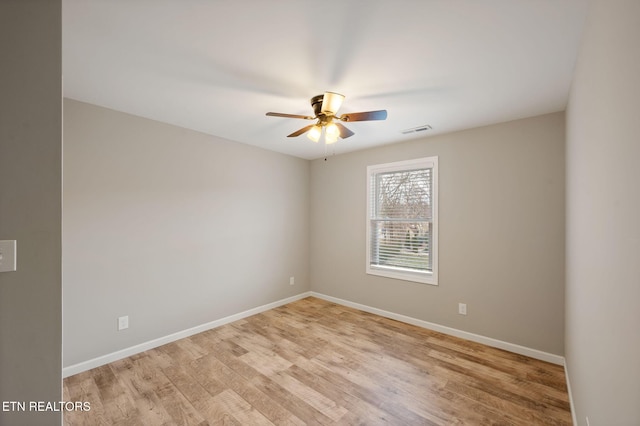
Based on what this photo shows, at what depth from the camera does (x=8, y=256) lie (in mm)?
1088

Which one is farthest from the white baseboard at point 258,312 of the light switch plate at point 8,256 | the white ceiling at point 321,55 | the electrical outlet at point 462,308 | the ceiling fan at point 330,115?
the ceiling fan at point 330,115

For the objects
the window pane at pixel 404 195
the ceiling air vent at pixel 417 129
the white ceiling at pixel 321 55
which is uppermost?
the white ceiling at pixel 321 55

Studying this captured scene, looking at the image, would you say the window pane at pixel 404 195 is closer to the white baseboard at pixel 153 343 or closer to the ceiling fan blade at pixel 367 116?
the ceiling fan blade at pixel 367 116

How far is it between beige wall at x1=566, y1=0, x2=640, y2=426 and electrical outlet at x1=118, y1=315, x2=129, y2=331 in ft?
11.9

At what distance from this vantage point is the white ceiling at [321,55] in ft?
4.76

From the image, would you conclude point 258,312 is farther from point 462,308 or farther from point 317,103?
point 317,103

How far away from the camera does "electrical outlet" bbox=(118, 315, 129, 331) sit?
9.24ft

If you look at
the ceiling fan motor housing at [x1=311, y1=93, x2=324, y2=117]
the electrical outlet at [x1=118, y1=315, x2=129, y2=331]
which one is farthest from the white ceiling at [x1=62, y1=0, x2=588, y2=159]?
the electrical outlet at [x1=118, y1=315, x2=129, y2=331]

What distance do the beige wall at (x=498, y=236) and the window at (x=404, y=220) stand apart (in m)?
0.11

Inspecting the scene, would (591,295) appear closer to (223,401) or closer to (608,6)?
(608,6)

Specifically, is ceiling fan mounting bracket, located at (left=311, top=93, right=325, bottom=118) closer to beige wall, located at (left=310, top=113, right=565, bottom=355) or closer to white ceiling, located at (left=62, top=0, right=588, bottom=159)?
white ceiling, located at (left=62, top=0, right=588, bottom=159)

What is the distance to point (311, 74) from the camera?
206 centimetres

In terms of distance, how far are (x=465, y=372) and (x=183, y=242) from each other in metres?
3.32

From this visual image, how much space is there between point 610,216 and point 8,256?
241cm
